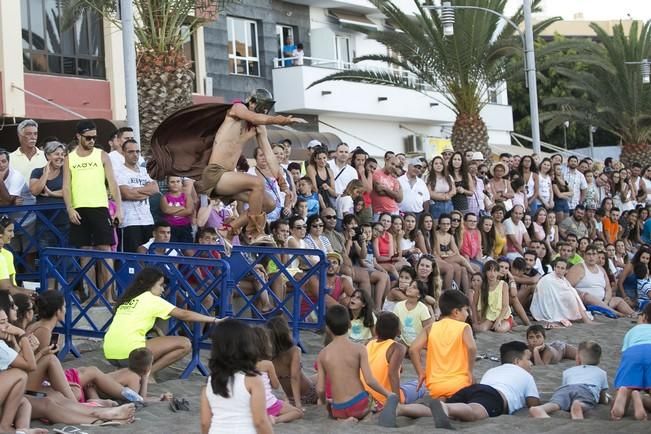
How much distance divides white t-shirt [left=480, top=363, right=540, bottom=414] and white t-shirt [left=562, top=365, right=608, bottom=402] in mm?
455

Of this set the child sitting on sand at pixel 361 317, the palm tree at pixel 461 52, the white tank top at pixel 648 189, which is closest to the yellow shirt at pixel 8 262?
the child sitting on sand at pixel 361 317

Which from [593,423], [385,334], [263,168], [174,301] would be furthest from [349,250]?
[593,423]

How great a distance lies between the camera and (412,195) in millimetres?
17078

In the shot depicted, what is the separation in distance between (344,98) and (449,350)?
74.4 feet

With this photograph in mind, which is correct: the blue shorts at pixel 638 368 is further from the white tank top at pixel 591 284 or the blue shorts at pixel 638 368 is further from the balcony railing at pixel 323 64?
the balcony railing at pixel 323 64

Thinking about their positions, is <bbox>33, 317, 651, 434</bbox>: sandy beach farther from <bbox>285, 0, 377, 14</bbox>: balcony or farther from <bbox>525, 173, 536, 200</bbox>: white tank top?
<bbox>285, 0, 377, 14</bbox>: balcony

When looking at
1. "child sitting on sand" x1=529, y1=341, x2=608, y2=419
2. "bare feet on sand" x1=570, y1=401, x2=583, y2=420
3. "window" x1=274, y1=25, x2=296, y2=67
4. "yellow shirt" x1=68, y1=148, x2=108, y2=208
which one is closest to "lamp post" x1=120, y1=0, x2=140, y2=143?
A: "yellow shirt" x1=68, y1=148, x2=108, y2=208

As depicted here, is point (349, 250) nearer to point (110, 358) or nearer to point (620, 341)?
point (620, 341)

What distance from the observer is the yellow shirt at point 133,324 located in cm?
1078

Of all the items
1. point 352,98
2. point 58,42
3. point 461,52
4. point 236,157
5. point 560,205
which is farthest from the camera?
point 352,98

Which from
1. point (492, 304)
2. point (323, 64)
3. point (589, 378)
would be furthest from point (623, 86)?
point (589, 378)

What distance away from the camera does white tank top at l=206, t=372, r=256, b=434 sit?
636 cm

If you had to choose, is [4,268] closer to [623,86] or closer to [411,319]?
[411,319]

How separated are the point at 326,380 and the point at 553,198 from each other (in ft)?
34.9
